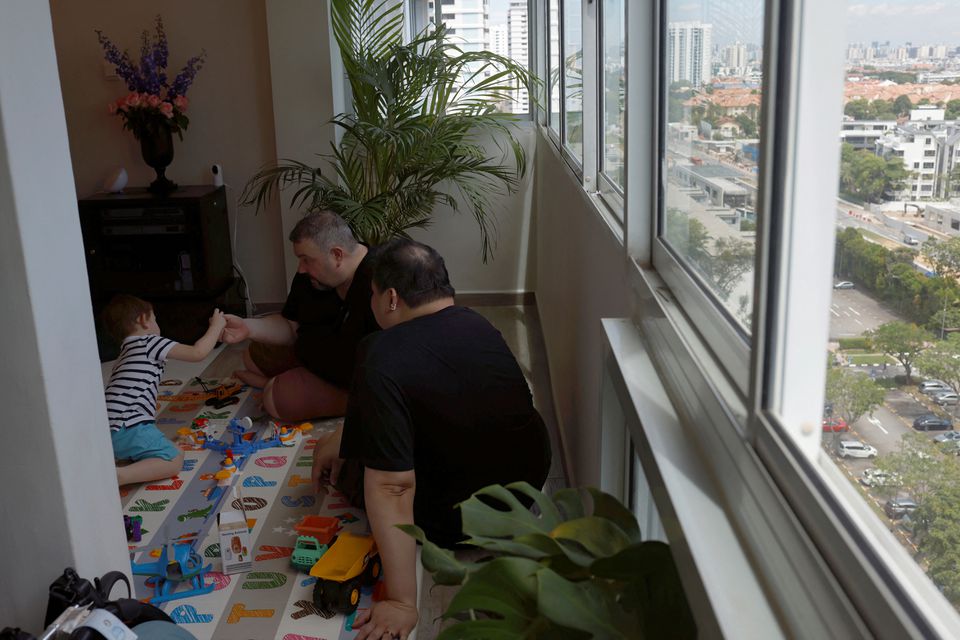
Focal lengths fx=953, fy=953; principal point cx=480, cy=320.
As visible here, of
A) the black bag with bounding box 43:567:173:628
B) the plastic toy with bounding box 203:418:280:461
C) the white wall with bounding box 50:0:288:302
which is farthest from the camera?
the white wall with bounding box 50:0:288:302

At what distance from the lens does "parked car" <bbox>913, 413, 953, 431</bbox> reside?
74 cm

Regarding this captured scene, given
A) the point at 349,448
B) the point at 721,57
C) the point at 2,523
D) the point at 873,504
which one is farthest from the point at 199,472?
the point at 873,504

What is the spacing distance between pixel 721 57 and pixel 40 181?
136cm

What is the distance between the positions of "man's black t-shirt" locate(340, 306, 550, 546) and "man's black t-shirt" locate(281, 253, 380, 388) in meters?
0.91

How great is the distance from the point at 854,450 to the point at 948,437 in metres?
0.19

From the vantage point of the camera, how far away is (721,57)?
153 centimetres

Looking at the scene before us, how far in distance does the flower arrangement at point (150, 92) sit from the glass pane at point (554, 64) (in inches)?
78.0

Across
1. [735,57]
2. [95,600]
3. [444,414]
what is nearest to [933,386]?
[735,57]

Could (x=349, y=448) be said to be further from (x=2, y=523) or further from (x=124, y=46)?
(x=124, y=46)

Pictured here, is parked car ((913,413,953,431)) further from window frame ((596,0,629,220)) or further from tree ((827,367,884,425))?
window frame ((596,0,629,220))

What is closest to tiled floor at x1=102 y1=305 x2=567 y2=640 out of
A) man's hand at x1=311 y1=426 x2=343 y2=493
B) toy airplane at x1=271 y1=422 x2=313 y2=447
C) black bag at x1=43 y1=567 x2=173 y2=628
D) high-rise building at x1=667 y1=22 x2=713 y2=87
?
man's hand at x1=311 y1=426 x2=343 y2=493

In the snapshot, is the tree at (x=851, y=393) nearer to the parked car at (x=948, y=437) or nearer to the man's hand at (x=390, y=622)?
the parked car at (x=948, y=437)

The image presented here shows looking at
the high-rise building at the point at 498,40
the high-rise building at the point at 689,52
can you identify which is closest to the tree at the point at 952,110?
the high-rise building at the point at 689,52

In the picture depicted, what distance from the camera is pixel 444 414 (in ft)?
8.77
